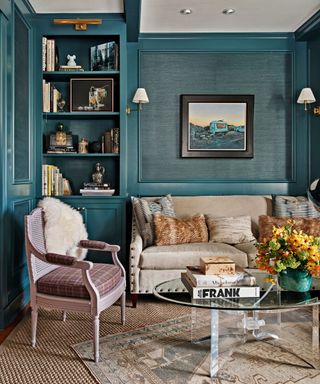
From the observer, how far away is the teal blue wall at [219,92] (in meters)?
4.20

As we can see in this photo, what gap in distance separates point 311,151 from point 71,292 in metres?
3.05

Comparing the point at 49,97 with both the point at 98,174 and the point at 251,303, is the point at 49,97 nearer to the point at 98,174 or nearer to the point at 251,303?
the point at 98,174

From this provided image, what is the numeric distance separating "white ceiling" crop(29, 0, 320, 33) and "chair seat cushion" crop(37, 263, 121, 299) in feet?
7.95

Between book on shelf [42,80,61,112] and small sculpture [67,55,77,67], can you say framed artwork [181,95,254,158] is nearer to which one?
small sculpture [67,55,77,67]

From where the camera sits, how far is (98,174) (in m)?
4.04

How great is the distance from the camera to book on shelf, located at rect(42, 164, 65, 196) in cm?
382

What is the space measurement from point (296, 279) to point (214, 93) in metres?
2.59

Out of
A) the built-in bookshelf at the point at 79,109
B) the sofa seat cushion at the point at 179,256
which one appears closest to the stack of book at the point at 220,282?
the sofa seat cushion at the point at 179,256

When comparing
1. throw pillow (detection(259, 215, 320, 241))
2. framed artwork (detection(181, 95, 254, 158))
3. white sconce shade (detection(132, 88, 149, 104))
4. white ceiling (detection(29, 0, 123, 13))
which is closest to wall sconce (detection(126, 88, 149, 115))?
white sconce shade (detection(132, 88, 149, 104))

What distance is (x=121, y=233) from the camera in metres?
3.84

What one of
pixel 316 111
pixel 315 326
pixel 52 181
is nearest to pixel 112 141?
pixel 52 181

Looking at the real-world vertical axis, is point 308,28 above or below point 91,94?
above

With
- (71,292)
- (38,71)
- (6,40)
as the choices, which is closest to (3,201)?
(71,292)

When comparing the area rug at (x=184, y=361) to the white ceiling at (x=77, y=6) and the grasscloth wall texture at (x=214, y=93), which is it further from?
the white ceiling at (x=77, y=6)
